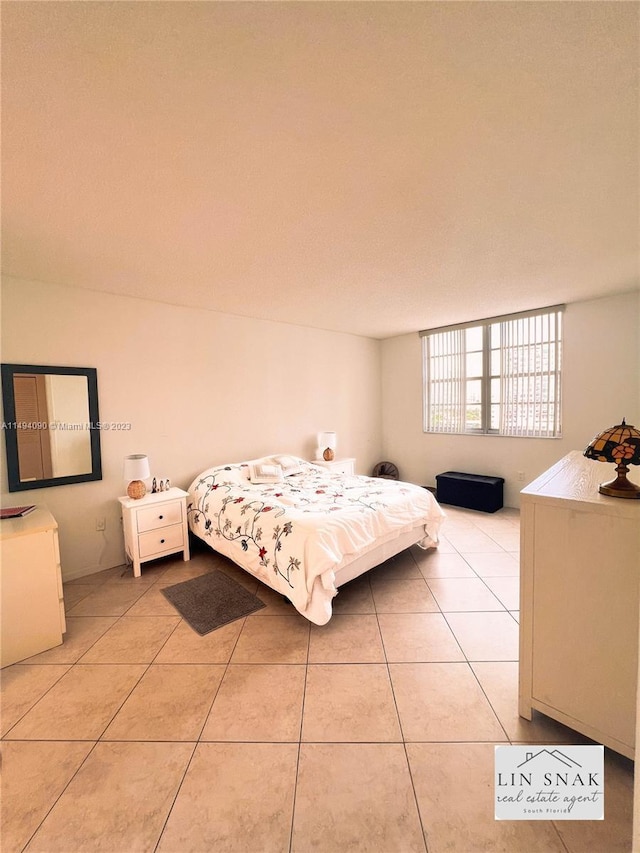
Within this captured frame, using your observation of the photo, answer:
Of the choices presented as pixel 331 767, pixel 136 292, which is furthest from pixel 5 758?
pixel 136 292

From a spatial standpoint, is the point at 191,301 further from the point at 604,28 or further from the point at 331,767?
the point at 331,767

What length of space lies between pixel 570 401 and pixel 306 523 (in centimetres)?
362

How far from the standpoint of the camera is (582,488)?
A: 4.85 ft

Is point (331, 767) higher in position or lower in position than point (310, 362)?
lower

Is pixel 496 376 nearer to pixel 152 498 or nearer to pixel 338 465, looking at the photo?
pixel 338 465

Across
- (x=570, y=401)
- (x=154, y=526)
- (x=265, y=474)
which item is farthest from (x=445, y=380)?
(x=154, y=526)

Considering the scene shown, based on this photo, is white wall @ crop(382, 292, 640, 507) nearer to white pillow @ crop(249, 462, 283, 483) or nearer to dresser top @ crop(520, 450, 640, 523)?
dresser top @ crop(520, 450, 640, 523)

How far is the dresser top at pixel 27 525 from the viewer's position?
1923 millimetres

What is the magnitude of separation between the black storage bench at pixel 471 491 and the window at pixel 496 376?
0.70m

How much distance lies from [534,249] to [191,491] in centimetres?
363

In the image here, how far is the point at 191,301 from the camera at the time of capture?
10.8 feet

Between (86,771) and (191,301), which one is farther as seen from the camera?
(191,301)

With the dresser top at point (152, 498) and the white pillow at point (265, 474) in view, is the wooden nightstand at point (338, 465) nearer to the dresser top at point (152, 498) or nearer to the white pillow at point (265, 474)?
the white pillow at point (265, 474)

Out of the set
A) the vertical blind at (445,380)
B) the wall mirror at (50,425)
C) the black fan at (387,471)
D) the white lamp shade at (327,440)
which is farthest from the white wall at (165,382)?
the vertical blind at (445,380)
